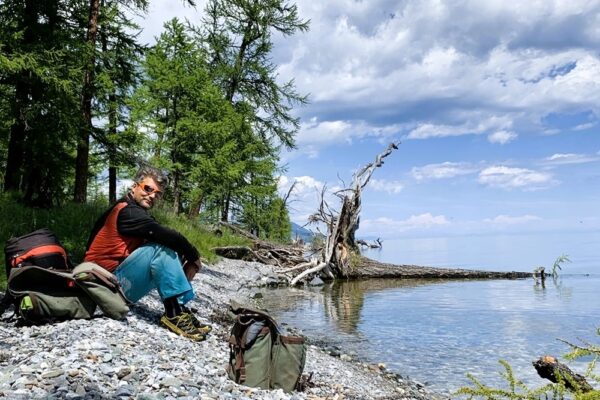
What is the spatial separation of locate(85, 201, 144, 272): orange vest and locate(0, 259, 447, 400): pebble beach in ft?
2.30

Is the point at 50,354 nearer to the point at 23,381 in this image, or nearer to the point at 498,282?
the point at 23,381

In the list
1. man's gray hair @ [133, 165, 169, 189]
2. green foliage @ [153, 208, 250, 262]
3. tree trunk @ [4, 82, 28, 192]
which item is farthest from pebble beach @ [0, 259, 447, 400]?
green foliage @ [153, 208, 250, 262]

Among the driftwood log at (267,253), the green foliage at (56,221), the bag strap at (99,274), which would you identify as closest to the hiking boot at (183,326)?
the bag strap at (99,274)

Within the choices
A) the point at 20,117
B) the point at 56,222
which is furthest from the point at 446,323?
the point at 20,117

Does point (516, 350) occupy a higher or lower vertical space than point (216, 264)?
lower

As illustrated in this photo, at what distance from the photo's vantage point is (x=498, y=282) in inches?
925

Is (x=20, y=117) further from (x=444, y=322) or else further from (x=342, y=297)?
(x=444, y=322)

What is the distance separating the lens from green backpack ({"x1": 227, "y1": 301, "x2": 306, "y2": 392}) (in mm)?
5104

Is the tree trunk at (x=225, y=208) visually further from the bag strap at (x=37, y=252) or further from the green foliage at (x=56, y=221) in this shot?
the bag strap at (x=37, y=252)

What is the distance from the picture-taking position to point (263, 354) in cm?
515

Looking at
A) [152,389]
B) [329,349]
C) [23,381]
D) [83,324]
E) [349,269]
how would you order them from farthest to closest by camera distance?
[349,269] < [329,349] < [83,324] < [152,389] < [23,381]

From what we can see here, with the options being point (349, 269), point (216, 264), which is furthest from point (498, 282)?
point (216, 264)

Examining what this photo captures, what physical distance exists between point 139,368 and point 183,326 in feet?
5.89

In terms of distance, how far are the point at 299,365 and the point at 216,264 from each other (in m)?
14.0
